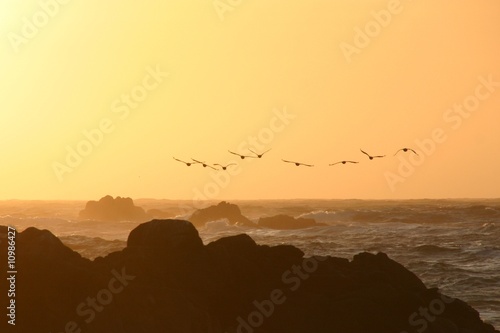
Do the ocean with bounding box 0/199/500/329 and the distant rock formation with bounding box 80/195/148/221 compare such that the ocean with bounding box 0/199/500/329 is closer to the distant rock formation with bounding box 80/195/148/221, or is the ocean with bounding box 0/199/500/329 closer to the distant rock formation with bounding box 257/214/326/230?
the distant rock formation with bounding box 257/214/326/230

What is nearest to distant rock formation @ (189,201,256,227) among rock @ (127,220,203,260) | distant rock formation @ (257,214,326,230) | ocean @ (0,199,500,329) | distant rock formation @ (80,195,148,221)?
ocean @ (0,199,500,329)

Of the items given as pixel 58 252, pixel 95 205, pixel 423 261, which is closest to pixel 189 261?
pixel 58 252

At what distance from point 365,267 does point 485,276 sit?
2245 centimetres

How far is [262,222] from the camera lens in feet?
333

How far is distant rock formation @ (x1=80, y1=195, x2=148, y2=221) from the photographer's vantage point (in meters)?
136

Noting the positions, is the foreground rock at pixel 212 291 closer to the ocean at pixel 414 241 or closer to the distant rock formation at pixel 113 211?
the ocean at pixel 414 241

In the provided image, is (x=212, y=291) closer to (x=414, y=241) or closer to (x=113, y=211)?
(x=414, y=241)

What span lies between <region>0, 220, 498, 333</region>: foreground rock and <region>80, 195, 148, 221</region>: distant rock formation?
110m

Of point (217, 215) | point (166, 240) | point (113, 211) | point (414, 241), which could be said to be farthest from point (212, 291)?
point (113, 211)

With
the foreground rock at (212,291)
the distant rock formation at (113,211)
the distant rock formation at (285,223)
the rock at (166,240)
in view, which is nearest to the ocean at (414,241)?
the distant rock formation at (285,223)

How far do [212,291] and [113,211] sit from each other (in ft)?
377

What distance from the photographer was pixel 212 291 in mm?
24938

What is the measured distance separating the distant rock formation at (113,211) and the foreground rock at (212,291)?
4316 inches

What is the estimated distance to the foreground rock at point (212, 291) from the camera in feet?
71.5
